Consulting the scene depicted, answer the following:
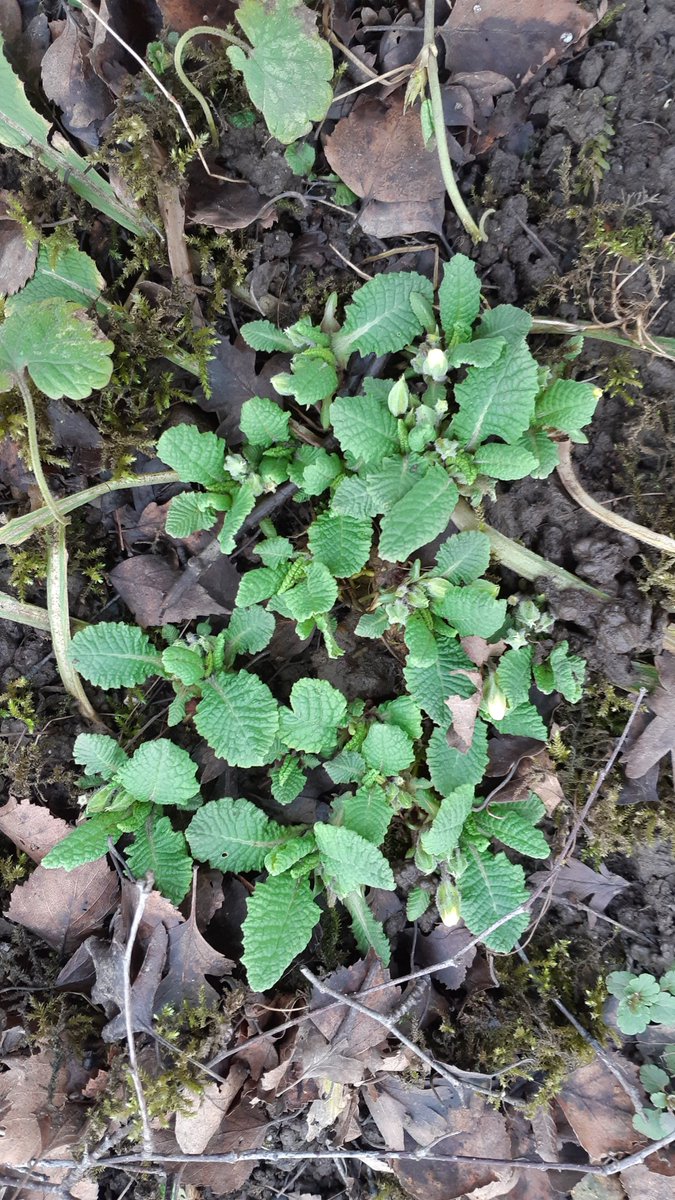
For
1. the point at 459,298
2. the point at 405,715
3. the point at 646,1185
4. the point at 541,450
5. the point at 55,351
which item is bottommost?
the point at 646,1185

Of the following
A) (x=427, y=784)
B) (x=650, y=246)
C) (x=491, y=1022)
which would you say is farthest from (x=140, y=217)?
(x=491, y=1022)

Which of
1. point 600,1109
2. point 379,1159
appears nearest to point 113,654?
point 379,1159

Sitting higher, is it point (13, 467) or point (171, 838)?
point (13, 467)

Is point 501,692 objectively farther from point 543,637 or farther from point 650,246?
point 650,246

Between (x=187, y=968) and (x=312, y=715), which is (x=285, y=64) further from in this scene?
(x=187, y=968)

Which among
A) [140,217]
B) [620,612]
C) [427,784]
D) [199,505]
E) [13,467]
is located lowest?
[427,784]

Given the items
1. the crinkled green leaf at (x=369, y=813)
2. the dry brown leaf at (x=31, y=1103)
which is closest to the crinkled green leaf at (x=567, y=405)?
the crinkled green leaf at (x=369, y=813)
